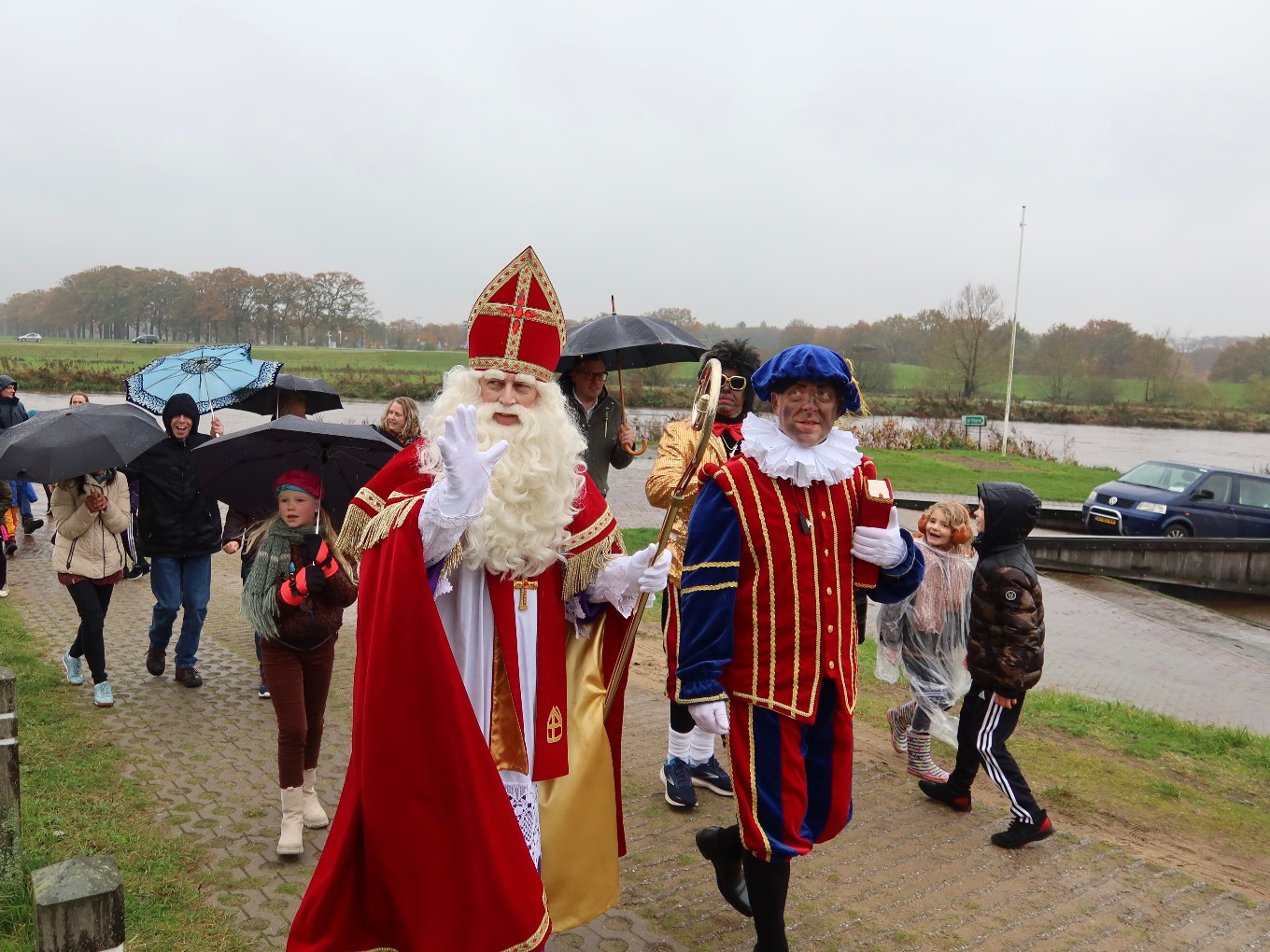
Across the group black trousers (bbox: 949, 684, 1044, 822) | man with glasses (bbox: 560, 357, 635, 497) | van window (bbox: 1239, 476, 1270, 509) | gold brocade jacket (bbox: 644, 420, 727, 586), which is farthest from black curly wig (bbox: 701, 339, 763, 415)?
van window (bbox: 1239, 476, 1270, 509)

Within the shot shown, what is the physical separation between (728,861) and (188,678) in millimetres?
4660

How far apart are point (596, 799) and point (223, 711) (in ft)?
13.4

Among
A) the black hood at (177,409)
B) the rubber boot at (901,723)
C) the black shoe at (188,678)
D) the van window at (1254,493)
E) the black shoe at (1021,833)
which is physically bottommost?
the black shoe at (188,678)

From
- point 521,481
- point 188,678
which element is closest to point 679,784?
point 521,481

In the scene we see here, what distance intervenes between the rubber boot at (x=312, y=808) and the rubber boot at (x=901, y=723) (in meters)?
3.31

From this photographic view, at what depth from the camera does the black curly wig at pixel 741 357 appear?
4.83 meters

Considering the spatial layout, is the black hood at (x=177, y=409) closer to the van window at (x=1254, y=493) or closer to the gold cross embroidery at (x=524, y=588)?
the gold cross embroidery at (x=524, y=588)

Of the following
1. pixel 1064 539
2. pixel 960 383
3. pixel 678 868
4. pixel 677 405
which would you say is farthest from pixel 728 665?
pixel 960 383

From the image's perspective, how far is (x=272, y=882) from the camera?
393 centimetres

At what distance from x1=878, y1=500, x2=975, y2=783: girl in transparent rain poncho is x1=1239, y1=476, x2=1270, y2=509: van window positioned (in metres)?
13.3

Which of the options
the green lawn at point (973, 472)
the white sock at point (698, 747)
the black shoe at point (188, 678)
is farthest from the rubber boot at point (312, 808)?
the green lawn at point (973, 472)

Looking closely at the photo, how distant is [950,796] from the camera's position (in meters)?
5.00

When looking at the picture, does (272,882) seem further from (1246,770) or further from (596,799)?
(1246,770)

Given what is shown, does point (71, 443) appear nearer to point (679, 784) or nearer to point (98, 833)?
point (98, 833)
